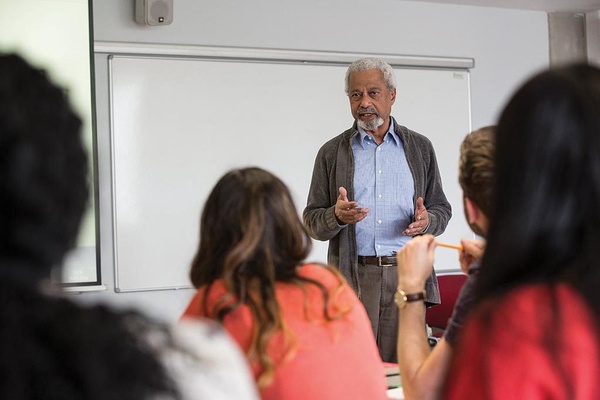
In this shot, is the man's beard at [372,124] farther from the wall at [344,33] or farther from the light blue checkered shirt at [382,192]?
the wall at [344,33]

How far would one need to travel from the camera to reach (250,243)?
1653mm

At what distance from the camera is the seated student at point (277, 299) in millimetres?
1535

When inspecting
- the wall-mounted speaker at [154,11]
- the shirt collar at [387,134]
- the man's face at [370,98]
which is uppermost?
the wall-mounted speaker at [154,11]

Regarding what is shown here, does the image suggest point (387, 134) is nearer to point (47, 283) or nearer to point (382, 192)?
point (382, 192)

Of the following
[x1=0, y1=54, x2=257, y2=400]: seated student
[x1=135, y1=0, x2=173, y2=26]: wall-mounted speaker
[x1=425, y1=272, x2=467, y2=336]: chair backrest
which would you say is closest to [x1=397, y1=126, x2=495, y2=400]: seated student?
[x1=0, y1=54, x2=257, y2=400]: seated student

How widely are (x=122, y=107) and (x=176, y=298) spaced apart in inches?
44.7

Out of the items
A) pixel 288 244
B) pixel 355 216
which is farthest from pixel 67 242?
pixel 355 216

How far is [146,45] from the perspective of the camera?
4.61 metres

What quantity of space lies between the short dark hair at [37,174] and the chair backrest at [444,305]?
3456 millimetres

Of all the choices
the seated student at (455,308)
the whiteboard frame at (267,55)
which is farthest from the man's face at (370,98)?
the seated student at (455,308)

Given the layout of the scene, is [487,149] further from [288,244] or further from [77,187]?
[77,187]

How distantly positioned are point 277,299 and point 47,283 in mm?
786

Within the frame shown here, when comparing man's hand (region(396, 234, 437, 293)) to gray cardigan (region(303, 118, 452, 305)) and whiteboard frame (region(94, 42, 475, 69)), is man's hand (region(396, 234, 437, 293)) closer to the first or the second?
gray cardigan (region(303, 118, 452, 305))

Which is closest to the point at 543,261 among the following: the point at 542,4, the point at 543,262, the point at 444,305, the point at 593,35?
the point at 543,262
